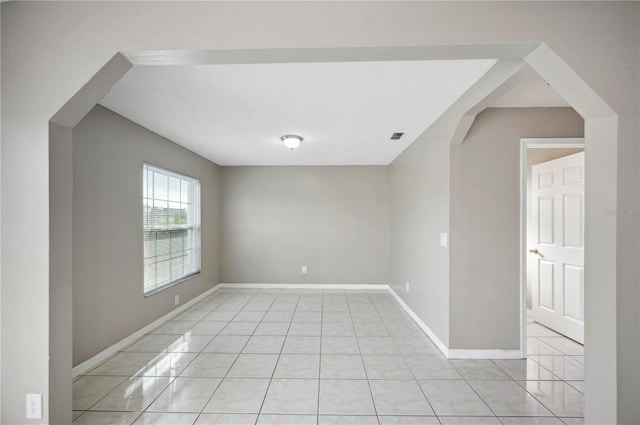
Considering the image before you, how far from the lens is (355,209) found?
222 inches

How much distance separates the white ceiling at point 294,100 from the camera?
2049 mm

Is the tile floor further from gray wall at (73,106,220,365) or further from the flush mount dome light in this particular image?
the flush mount dome light

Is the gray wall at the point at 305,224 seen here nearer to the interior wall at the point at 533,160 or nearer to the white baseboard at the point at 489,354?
the interior wall at the point at 533,160

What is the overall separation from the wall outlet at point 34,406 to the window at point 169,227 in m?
1.96

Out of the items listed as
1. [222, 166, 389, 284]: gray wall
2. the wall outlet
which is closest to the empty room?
the wall outlet

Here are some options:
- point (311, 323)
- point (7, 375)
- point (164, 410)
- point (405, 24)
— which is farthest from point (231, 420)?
point (405, 24)

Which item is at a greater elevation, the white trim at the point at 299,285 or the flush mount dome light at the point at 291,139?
the flush mount dome light at the point at 291,139

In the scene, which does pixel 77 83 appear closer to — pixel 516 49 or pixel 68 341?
pixel 68 341

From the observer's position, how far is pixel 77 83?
1.50 metres

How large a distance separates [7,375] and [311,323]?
9.07 ft

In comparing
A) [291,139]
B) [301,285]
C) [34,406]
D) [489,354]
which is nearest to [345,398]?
[489,354]

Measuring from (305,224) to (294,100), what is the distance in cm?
336

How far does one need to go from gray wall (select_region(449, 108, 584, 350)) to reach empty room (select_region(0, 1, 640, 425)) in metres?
0.02

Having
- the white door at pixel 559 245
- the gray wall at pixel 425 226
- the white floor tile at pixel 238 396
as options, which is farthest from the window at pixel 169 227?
the white door at pixel 559 245
